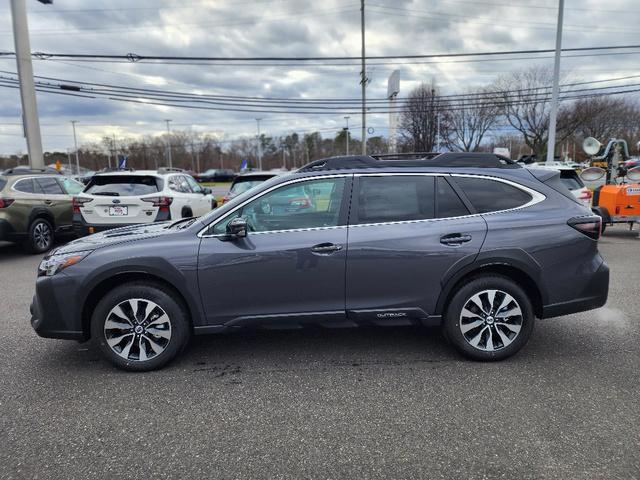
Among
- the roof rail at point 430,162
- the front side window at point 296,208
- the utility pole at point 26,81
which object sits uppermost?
the utility pole at point 26,81

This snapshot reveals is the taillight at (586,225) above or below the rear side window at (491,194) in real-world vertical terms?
below

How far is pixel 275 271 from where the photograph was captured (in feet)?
11.5

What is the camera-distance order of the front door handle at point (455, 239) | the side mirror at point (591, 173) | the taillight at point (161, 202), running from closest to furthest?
the front door handle at point (455, 239) < the taillight at point (161, 202) < the side mirror at point (591, 173)

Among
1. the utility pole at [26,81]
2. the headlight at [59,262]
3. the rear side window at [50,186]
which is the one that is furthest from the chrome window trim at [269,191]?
the utility pole at [26,81]

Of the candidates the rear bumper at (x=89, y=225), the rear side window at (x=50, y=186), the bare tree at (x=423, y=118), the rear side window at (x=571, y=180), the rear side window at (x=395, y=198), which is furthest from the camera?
the bare tree at (x=423, y=118)

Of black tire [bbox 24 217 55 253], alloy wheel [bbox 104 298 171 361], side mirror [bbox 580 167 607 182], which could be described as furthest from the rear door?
side mirror [bbox 580 167 607 182]

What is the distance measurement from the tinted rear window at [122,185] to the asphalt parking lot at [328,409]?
4270 mm

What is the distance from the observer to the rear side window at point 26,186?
884 centimetres

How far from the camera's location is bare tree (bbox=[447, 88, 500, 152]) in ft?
151

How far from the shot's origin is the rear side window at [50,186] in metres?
9.48

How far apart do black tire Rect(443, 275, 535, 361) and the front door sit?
0.97 metres

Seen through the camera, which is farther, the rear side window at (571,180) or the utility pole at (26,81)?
the utility pole at (26,81)

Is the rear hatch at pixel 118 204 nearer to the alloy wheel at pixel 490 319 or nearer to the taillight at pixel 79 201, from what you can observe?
the taillight at pixel 79 201

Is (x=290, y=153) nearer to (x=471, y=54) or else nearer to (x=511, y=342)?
(x=471, y=54)
